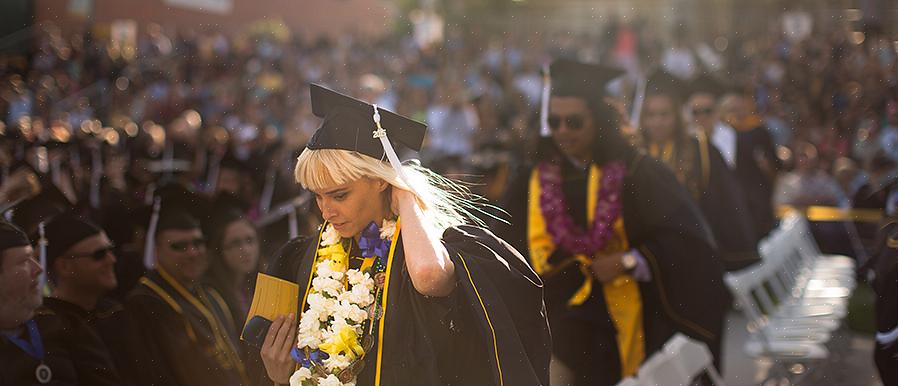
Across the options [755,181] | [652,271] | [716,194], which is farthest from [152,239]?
[755,181]

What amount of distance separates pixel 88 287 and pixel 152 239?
0.71m

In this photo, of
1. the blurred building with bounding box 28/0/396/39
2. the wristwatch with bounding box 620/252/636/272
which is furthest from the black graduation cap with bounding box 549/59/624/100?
Answer: the blurred building with bounding box 28/0/396/39

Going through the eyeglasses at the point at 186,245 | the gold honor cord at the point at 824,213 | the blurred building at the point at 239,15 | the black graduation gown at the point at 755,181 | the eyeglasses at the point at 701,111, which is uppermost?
the blurred building at the point at 239,15

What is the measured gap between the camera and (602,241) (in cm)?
604

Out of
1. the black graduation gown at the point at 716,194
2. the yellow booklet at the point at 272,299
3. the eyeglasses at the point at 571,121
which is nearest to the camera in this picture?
the yellow booklet at the point at 272,299

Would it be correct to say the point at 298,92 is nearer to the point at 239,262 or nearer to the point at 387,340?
the point at 239,262

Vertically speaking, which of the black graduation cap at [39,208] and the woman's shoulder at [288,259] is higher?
the black graduation cap at [39,208]

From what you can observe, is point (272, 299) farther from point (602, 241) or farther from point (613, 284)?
point (613, 284)

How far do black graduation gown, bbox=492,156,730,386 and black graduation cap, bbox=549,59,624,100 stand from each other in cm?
43

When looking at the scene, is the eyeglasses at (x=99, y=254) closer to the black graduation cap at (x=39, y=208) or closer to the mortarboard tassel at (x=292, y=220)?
the black graduation cap at (x=39, y=208)

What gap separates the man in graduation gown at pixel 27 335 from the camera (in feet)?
14.7

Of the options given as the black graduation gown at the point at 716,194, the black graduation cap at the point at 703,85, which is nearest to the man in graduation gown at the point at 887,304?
the black graduation gown at the point at 716,194

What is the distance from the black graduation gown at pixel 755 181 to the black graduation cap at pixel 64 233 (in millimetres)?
6790

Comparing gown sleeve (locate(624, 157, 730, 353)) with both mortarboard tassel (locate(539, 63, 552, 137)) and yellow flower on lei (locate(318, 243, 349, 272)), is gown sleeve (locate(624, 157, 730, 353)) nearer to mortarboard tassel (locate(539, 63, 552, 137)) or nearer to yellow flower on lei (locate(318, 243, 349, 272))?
mortarboard tassel (locate(539, 63, 552, 137))
